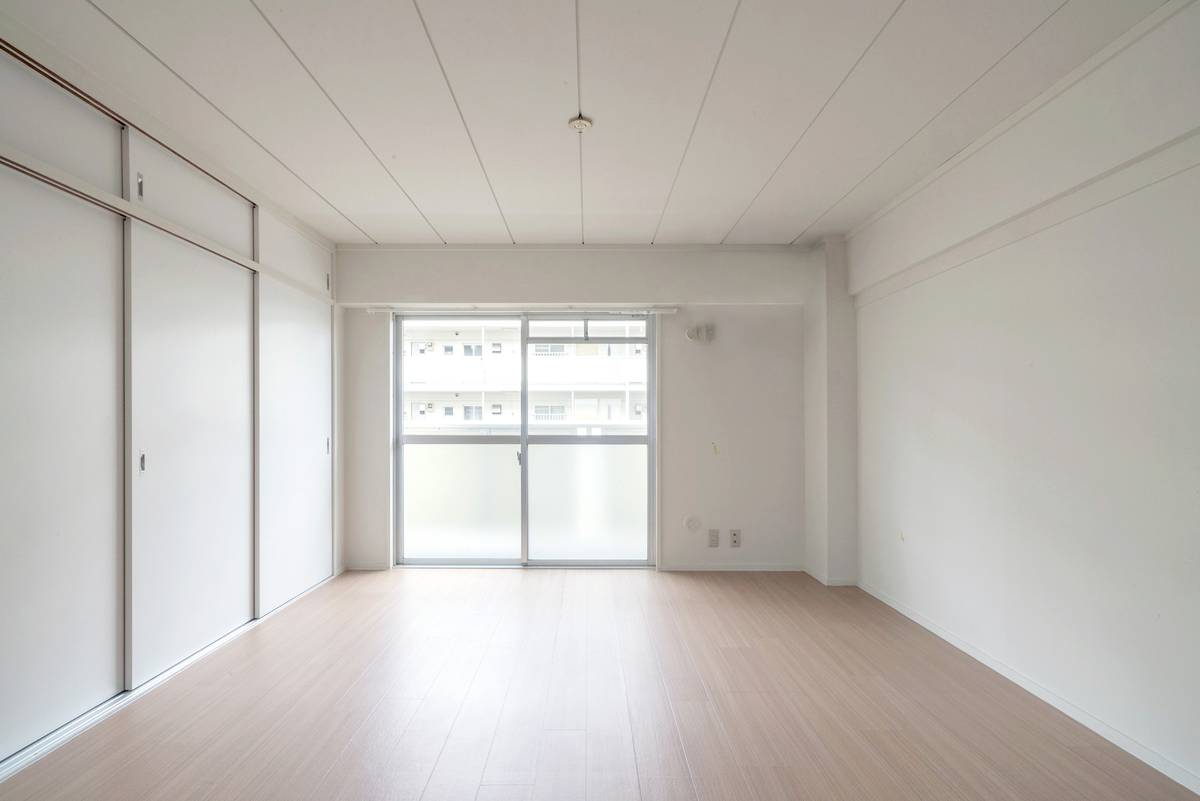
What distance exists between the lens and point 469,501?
5.00 metres

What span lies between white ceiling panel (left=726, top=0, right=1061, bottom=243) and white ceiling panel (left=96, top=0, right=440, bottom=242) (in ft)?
7.22

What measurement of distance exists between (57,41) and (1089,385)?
13.6ft

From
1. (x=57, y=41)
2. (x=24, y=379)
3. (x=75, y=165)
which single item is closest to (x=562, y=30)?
(x=57, y=41)

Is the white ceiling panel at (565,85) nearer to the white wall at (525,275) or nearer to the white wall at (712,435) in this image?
the white wall at (525,275)

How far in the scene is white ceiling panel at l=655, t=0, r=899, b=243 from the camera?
1.95m

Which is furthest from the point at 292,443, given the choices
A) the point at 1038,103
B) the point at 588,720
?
the point at 1038,103

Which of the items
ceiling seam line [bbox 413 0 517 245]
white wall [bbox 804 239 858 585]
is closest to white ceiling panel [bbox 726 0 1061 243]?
white wall [bbox 804 239 858 585]

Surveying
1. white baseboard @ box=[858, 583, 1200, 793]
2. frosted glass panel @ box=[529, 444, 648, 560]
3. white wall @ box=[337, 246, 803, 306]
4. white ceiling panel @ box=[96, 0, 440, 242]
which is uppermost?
white ceiling panel @ box=[96, 0, 440, 242]

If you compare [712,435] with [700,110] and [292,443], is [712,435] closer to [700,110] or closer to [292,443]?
[700,110]

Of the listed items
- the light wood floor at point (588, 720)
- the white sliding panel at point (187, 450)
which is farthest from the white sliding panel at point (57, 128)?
the light wood floor at point (588, 720)

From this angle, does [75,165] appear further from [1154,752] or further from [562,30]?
[1154,752]

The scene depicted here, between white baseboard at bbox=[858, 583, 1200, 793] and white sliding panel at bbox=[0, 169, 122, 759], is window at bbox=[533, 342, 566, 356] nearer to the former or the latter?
white sliding panel at bbox=[0, 169, 122, 759]

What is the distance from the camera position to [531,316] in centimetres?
502

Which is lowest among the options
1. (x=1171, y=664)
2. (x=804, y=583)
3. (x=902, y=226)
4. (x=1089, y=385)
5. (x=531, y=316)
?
(x=804, y=583)
